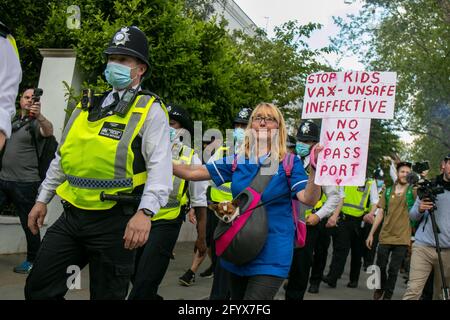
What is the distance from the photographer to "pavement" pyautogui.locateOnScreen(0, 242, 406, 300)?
22.1 feet

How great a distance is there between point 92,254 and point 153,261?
1465 millimetres

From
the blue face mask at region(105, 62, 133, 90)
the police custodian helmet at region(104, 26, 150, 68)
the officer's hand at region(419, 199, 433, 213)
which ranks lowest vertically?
the officer's hand at region(419, 199, 433, 213)

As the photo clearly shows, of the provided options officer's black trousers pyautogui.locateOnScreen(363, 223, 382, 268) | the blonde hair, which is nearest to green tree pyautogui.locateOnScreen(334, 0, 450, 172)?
officer's black trousers pyautogui.locateOnScreen(363, 223, 382, 268)

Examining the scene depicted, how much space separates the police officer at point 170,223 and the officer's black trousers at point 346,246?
13.1ft

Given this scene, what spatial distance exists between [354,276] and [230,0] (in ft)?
77.5

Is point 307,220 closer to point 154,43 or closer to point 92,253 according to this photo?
point 92,253

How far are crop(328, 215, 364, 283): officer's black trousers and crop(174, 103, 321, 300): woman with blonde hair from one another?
238 inches

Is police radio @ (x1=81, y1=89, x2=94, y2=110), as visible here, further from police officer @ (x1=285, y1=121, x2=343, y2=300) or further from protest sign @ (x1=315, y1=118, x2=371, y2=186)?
police officer @ (x1=285, y1=121, x2=343, y2=300)

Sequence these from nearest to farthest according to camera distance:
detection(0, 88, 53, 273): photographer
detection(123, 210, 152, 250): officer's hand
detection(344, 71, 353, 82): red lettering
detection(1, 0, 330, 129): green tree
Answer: detection(123, 210, 152, 250): officer's hand
detection(344, 71, 353, 82): red lettering
detection(0, 88, 53, 273): photographer
detection(1, 0, 330, 129): green tree

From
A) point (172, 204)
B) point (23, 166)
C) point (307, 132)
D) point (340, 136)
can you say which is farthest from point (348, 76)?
point (23, 166)

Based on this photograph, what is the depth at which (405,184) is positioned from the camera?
30.0 ft
